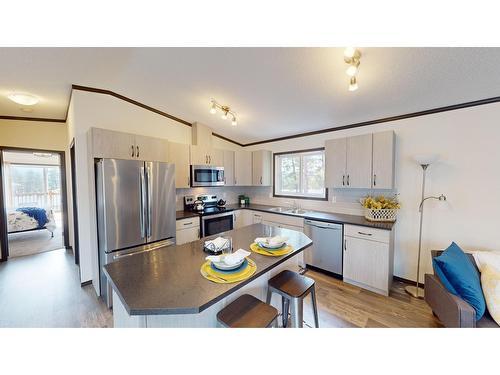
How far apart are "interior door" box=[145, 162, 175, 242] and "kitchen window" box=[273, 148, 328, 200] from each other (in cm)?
222

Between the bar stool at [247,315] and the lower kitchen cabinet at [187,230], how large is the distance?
195 centimetres

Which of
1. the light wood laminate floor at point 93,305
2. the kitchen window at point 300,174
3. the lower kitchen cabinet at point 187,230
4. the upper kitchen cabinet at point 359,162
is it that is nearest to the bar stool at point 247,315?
the light wood laminate floor at point 93,305

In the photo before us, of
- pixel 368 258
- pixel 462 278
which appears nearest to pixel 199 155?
pixel 368 258

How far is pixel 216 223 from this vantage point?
3.39 m

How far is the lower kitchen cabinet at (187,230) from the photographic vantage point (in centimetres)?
294

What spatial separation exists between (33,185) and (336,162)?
346 inches

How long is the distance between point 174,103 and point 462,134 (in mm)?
3774

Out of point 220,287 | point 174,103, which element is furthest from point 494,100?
A: point 174,103

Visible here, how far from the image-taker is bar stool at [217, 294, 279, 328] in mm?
1057

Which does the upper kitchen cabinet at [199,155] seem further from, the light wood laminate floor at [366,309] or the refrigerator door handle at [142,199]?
the light wood laminate floor at [366,309]

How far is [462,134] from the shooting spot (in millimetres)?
2215

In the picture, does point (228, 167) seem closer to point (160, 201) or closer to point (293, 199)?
point (293, 199)
